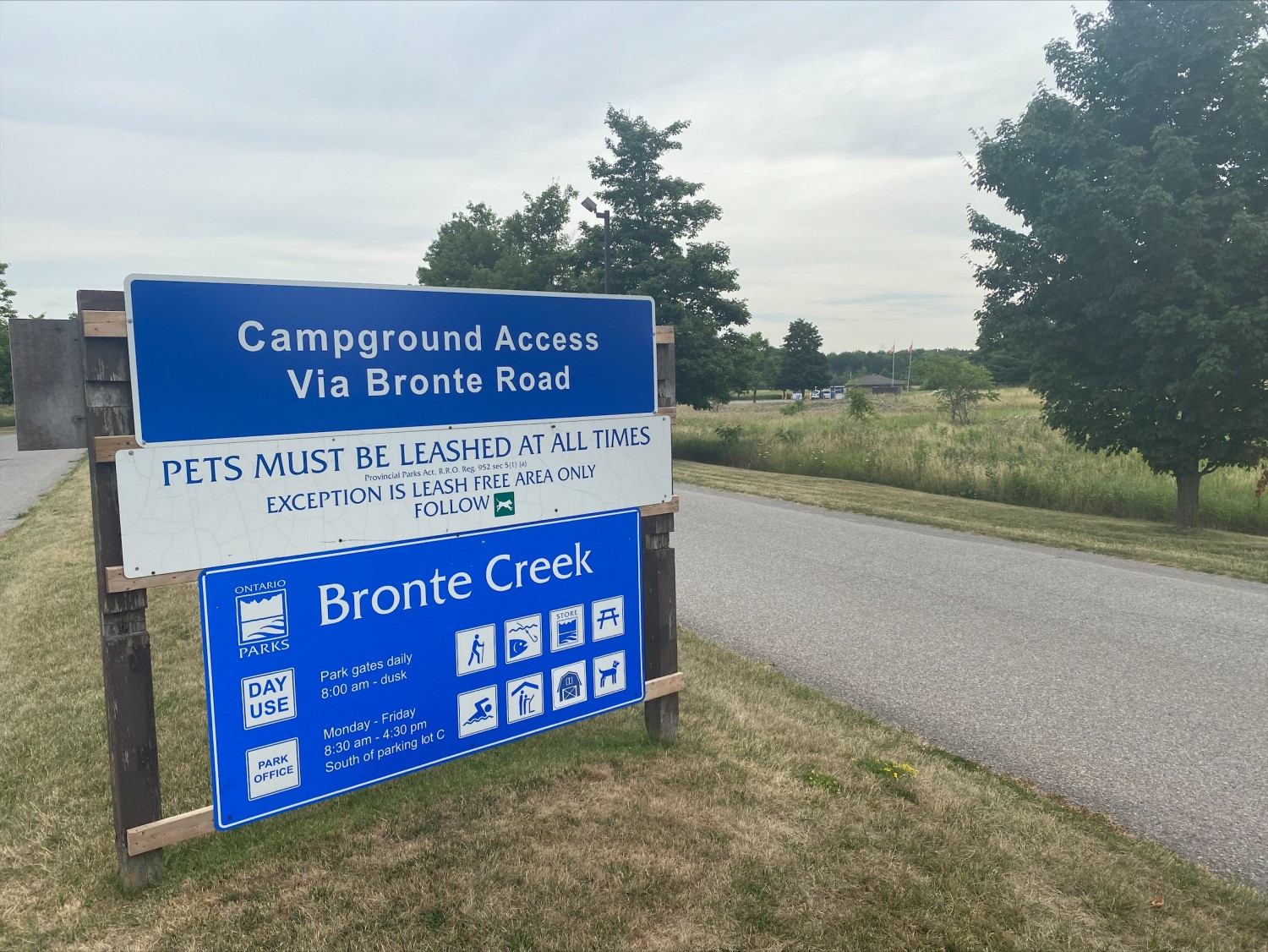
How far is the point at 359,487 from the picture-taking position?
3281 mm

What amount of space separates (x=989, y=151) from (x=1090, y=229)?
2.12 meters

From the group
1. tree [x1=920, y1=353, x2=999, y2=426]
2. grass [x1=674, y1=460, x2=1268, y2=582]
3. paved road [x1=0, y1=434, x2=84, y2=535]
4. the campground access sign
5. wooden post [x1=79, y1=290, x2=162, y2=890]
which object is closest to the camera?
wooden post [x1=79, y1=290, x2=162, y2=890]

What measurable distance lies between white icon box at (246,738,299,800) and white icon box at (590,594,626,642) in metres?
1.41

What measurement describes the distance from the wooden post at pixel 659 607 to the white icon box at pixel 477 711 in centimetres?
89

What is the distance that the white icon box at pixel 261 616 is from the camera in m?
3.02

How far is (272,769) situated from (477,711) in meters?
0.84

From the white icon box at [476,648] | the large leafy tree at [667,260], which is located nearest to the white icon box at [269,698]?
the white icon box at [476,648]

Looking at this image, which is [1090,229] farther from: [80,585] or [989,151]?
[80,585]

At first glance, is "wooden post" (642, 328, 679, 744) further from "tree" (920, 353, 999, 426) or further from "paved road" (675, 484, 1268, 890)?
"tree" (920, 353, 999, 426)

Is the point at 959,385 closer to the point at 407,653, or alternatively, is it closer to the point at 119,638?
the point at 407,653

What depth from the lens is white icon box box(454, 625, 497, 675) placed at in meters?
3.58

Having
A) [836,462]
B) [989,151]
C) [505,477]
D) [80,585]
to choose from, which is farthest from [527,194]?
[505,477]

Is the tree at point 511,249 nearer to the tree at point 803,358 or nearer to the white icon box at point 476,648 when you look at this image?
the white icon box at point 476,648

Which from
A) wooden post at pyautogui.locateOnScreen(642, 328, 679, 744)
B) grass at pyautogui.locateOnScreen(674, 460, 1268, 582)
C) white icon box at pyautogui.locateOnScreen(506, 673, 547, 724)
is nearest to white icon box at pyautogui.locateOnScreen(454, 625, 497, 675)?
white icon box at pyautogui.locateOnScreen(506, 673, 547, 724)
